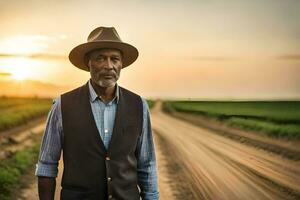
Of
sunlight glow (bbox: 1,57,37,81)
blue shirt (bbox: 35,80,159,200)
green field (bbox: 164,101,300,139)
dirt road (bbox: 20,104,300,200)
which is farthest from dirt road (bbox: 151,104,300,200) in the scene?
blue shirt (bbox: 35,80,159,200)

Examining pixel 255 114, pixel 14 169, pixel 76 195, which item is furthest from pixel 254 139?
pixel 76 195

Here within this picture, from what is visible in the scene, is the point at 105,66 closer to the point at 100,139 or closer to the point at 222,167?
the point at 100,139

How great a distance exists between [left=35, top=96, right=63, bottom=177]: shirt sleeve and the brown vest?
2 cm

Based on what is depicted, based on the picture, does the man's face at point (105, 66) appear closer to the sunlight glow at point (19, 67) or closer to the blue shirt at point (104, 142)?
the blue shirt at point (104, 142)

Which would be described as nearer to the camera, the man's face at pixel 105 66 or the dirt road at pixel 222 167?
the man's face at pixel 105 66

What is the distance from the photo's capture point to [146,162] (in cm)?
166

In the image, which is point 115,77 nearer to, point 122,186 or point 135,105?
point 135,105

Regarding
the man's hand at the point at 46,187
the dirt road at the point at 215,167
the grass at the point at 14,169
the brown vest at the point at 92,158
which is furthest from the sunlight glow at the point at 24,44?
the man's hand at the point at 46,187

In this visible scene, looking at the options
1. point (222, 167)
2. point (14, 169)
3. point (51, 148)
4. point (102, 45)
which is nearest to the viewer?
point (51, 148)

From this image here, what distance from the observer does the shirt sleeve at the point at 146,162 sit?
1.65 m

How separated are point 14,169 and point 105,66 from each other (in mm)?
1188

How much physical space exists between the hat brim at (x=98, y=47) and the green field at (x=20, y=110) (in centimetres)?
77

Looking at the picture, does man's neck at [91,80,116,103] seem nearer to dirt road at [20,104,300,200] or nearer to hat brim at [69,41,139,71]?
hat brim at [69,41,139,71]

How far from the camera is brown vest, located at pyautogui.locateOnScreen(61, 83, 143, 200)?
153 centimetres
